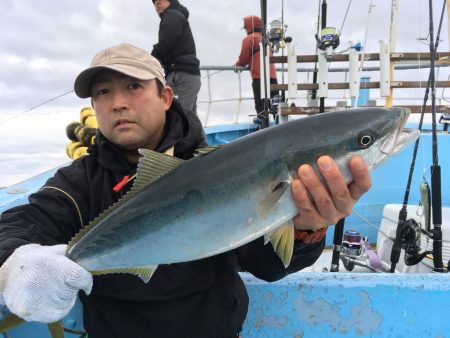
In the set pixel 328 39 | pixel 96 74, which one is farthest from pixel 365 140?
pixel 328 39

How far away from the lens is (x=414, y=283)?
211 centimetres

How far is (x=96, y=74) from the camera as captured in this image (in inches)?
75.0

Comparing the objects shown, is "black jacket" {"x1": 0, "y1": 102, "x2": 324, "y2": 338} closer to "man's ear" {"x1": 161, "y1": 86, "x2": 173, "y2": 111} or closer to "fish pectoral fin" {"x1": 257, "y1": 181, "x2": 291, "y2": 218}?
"man's ear" {"x1": 161, "y1": 86, "x2": 173, "y2": 111}

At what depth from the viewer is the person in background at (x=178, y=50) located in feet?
17.6

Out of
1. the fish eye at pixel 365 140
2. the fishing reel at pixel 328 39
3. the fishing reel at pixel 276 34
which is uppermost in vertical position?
the fishing reel at pixel 276 34

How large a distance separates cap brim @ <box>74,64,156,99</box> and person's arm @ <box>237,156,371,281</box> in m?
1.00

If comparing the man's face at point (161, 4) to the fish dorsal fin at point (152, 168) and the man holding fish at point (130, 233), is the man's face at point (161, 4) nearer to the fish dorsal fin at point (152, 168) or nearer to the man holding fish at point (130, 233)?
the man holding fish at point (130, 233)

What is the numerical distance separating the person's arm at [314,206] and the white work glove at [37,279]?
2.77 feet

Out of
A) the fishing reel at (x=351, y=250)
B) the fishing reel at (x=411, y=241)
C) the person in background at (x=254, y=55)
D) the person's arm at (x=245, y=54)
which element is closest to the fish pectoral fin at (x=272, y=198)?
the fishing reel at (x=411, y=241)

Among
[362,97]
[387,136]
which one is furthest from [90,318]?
[362,97]

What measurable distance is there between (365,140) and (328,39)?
3.65 metres

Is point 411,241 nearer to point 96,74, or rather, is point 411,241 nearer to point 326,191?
point 326,191

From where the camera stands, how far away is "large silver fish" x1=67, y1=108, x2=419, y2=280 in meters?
1.37

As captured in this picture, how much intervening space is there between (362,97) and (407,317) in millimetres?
6794
